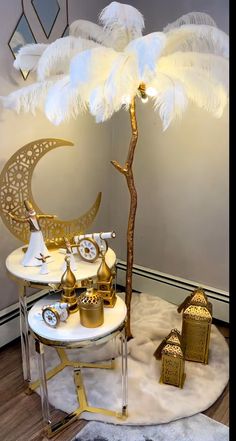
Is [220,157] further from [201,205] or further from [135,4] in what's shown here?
[135,4]

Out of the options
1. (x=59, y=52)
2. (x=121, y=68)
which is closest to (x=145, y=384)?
(x=121, y=68)

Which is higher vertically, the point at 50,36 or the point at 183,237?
the point at 50,36

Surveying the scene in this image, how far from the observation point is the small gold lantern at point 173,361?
1684mm

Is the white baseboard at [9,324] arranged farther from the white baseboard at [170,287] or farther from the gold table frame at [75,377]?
the white baseboard at [170,287]

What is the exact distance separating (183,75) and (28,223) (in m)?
0.93

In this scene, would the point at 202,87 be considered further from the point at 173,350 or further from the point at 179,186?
the point at 173,350

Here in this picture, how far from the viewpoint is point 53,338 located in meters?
1.33

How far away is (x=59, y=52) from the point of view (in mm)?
1504

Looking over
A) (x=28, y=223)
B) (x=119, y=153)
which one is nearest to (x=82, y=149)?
(x=119, y=153)

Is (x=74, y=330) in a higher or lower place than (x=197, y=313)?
higher

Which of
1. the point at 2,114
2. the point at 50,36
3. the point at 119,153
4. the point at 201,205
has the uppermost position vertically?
the point at 50,36

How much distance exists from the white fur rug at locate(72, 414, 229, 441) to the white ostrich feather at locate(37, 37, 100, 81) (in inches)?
57.7

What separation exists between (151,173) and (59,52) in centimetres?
109

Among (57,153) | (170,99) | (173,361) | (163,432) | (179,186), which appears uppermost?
(170,99)
